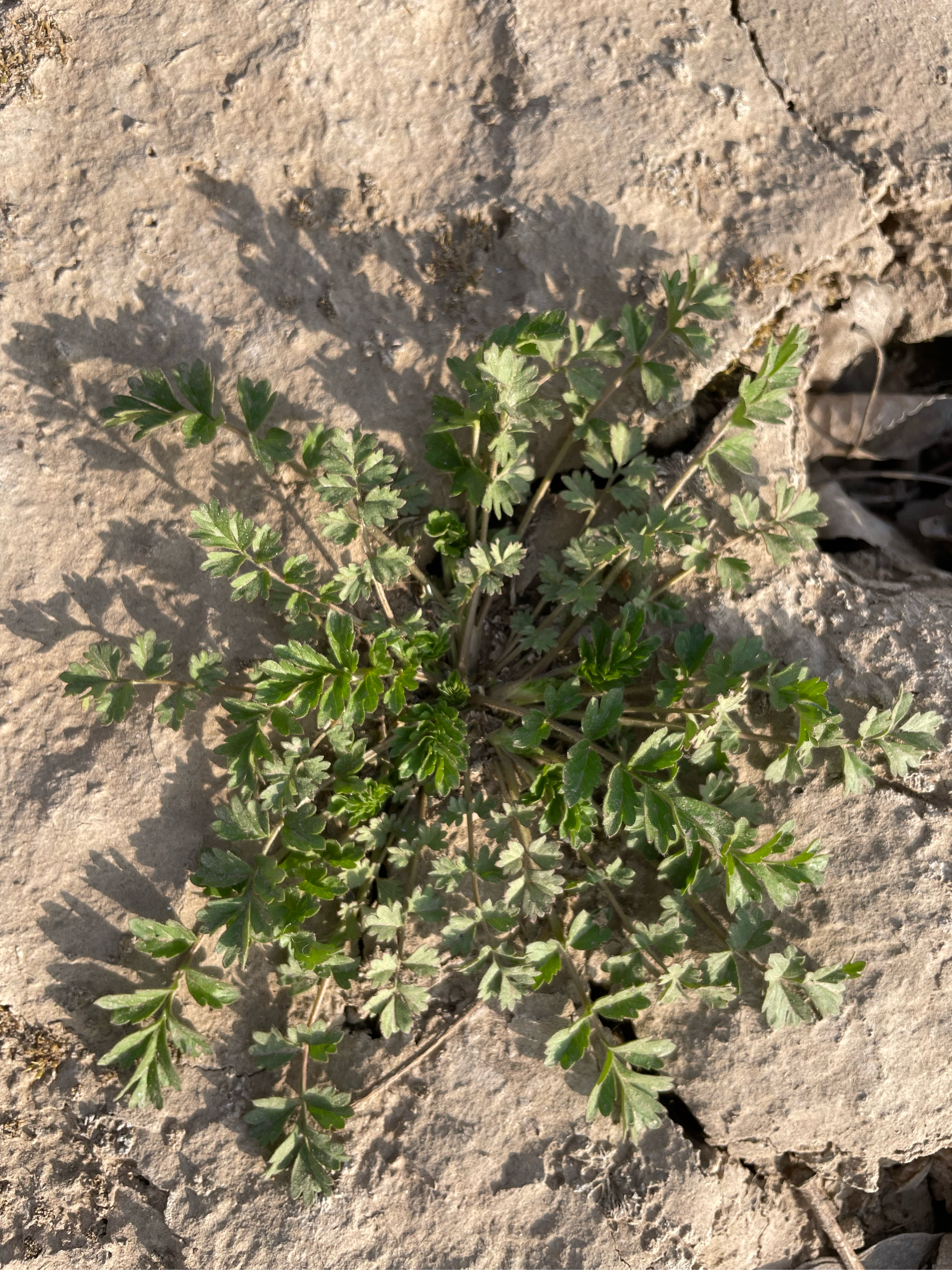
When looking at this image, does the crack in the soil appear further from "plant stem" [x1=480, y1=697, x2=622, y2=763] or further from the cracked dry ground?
"plant stem" [x1=480, y1=697, x2=622, y2=763]

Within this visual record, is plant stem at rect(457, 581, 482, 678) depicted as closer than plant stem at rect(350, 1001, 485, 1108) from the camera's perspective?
No

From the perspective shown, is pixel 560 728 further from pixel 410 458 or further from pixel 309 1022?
pixel 309 1022

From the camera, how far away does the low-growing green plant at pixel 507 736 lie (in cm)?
283

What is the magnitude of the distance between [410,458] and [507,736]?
1089 millimetres

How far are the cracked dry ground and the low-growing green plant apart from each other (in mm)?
188

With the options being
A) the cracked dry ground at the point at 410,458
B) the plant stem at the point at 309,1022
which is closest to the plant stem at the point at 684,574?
the cracked dry ground at the point at 410,458

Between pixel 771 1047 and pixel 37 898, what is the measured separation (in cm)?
263

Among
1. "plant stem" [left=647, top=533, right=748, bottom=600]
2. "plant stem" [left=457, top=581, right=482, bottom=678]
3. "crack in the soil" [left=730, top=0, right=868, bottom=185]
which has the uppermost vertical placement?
"crack in the soil" [left=730, top=0, right=868, bottom=185]

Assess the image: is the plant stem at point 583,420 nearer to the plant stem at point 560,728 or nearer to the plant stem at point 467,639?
the plant stem at point 467,639

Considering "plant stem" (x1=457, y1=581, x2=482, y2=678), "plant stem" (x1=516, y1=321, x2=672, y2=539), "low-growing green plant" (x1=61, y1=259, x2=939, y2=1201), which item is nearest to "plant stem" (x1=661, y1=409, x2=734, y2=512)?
"low-growing green plant" (x1=61, y1=259, x2=939, y2=1201)

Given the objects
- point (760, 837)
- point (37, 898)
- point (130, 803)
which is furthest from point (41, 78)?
point (760, 837)

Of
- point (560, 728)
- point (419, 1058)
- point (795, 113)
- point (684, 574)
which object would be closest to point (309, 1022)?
point (419, 1058)

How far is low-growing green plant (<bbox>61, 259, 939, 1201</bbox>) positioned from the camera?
2.83m

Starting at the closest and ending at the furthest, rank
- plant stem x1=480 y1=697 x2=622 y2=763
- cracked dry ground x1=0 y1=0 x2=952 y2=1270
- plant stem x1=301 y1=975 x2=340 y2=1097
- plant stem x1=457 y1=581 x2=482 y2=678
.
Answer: plant stem x1=480 y1=697 x2=622 y2=763 → plant stem x1=301 y1=975 x2=340 y2=1097 → cracked dry ground x1=0 y1=0 x2=952 y2=1270 → plant stem x1=457 y1=581 x2=482 y2=678
